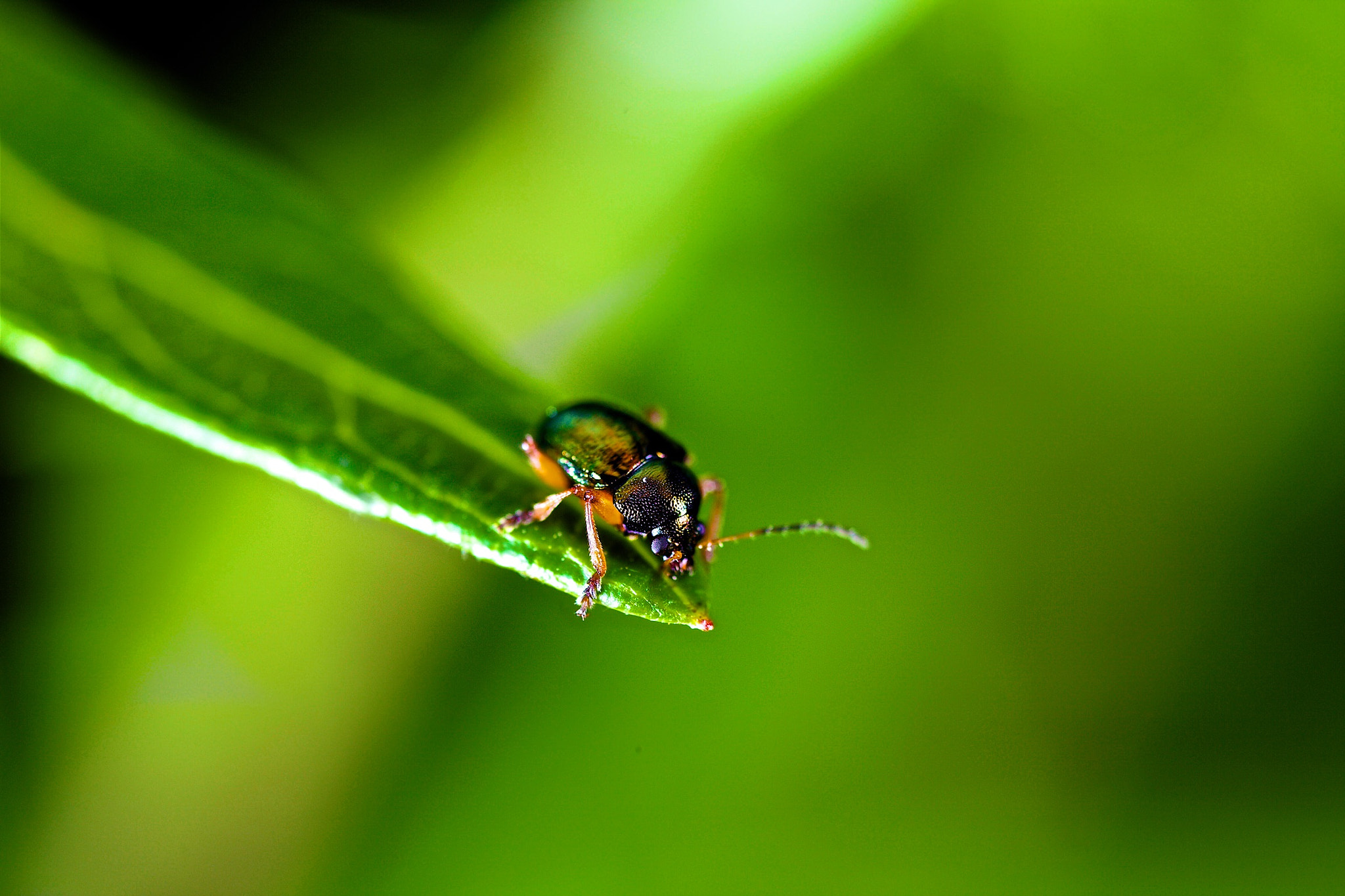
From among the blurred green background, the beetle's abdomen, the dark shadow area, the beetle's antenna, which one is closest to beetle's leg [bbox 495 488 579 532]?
the beetle's abdomen

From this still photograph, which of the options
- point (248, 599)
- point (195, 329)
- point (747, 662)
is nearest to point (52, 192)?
point (195, 329)

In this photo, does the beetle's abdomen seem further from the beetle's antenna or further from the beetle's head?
the beetle's antenna

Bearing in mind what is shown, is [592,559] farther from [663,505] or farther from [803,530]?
[803,530]

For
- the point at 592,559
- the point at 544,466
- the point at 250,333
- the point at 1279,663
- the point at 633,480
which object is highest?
the point at 1279,663

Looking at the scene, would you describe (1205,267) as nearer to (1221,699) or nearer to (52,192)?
(1221,699)

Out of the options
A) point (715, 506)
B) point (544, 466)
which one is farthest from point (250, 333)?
point (715, 506)

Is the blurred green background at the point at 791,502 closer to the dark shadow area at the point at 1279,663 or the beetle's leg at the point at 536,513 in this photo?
the dark shadow area at the point at 1279,663
